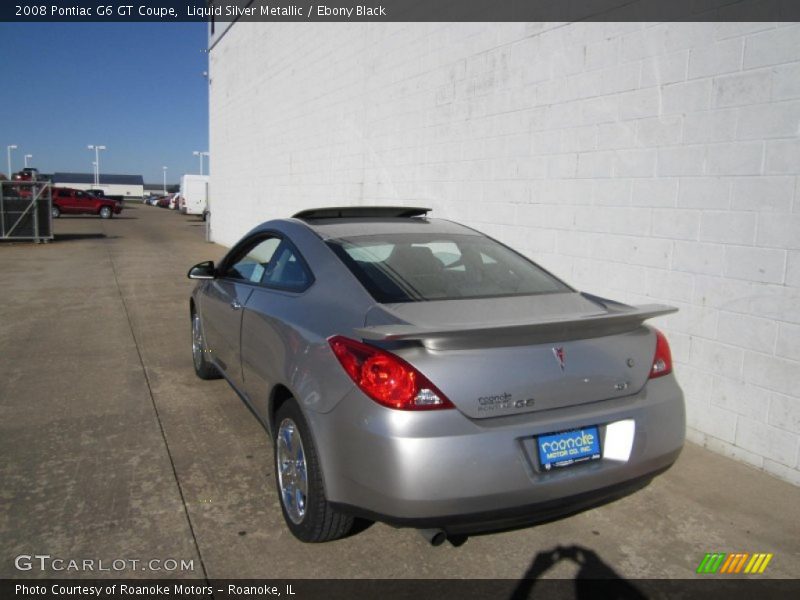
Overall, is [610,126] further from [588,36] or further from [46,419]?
[46,419]

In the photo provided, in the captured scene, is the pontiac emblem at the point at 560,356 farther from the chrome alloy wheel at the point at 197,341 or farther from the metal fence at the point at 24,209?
the metal fence at the point at 24,209

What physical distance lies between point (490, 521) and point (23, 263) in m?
14.8

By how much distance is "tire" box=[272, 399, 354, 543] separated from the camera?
2.81 m

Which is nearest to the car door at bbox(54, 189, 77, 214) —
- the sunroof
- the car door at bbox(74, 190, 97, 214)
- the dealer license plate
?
the car door at bbox(74, 190, 97, 214)

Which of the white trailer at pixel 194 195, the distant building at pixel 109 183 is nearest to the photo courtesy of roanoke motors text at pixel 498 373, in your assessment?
the white trailer at pixel 194 195

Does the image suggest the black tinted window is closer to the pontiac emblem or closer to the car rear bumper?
the car rear bumper

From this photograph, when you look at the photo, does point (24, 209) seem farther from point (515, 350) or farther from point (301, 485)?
point (515, 350)

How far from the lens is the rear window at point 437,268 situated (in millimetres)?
3113

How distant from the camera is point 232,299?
13.9ft

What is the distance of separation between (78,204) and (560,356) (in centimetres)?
3959

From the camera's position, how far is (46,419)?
4.55 meters

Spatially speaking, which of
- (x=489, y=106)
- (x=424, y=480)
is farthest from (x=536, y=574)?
(x=489, y=106)

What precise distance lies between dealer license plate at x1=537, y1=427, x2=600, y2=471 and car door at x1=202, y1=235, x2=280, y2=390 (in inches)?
83.9

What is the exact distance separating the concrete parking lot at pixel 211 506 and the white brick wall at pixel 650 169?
2.23 feet
